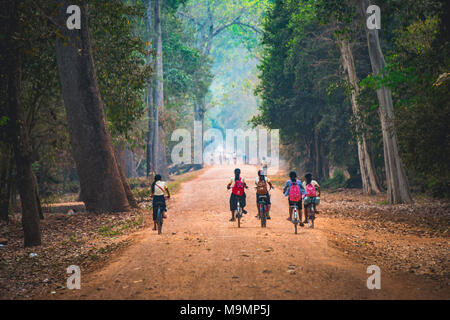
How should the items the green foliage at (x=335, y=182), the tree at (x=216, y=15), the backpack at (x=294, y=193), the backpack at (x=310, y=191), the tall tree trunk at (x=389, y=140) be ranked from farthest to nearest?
the tree at (x=216, y=15) < the green foliage at (x=335, y=182) < the tall tree trunk at (x=389, y=140) < the backpack at (x=310, y=191) < the backpack at (x=294, y=193)

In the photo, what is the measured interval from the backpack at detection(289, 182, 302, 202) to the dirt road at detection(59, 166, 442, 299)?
3.44ft

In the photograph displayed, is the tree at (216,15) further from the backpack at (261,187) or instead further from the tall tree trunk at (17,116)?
the tall tree trunk at (17,116)

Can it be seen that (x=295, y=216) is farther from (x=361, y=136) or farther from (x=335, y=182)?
(x=335, y=182)

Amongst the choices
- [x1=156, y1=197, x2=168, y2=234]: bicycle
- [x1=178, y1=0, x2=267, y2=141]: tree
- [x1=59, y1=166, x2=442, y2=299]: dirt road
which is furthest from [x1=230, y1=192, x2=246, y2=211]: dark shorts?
[x1=178, y1=0, x2=267, y2=141]: tree

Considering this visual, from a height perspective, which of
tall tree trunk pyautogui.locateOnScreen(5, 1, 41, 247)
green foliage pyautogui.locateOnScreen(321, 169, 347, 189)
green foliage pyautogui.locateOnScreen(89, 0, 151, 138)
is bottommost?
green foliage pyautogui.locateOnScreen(321, 169, 347, 189)

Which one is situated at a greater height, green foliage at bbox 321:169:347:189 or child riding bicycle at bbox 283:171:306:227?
child riding bicycle at bbox 283:171:306:227

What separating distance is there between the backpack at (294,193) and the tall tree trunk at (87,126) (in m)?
8.64

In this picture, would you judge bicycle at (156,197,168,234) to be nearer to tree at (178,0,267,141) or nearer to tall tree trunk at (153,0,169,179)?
A: tall tree trunk at (153,0,169,179)

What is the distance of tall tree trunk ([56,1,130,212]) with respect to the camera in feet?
60.8

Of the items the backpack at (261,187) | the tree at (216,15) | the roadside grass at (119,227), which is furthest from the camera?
the tree at (216,15)

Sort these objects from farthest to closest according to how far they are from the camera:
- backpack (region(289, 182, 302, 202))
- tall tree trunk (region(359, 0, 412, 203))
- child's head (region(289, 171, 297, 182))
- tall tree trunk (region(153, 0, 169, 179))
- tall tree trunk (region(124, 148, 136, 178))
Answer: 1. tall tree trunk (region(124, 148, 136, 178))
2. tall tree trunk (region(153, 0, 169, 179))
3. tall tree trunk (region(359, 0, 412, 203))
4. backpack (region(289, 182, 302, 202))
5. child's head (region(289, 171, 297, 182))

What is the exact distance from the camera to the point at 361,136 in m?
27.7

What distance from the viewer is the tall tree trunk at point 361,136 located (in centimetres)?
2733

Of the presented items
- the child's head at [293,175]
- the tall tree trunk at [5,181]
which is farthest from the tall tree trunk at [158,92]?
the child's head at [293,175]
